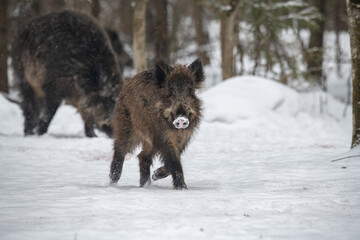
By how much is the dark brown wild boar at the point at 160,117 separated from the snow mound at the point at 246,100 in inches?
225

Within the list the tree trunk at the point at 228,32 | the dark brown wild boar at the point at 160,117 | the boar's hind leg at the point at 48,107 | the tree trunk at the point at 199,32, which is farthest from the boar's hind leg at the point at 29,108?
the tree trunk at the point at 199,32

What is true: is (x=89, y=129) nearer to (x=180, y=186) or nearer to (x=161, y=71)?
(x=161, y=71)

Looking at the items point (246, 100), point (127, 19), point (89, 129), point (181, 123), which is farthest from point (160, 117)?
point (127, 19)

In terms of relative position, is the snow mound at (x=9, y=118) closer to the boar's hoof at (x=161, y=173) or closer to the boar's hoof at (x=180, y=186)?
the boar's hoof at (x=161, y=173)

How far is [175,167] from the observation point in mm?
5219

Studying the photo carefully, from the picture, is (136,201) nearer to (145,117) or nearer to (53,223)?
(53,223)

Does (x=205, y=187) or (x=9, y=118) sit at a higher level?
(x=205, y=187)

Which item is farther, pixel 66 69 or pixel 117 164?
pixel 66 69

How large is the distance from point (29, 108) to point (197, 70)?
591 centimetres

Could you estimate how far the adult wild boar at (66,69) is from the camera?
31.1 ft

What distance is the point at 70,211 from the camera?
12.5ft

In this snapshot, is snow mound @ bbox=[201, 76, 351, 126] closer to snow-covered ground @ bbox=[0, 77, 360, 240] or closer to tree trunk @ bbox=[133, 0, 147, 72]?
snow-covered ground @ bbox=[0, 77, 360, 240]

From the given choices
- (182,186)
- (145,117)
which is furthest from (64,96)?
(182,186)

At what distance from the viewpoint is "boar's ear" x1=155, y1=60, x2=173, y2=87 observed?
17.6 ft
